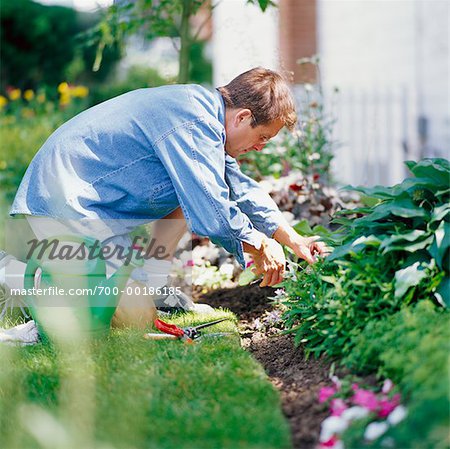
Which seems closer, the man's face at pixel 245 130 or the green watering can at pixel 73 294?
the green watering can at pixel 73 294

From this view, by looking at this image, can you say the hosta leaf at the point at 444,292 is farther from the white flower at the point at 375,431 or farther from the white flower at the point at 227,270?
the white flower at the point at 227,270

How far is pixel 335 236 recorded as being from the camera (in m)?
3.54

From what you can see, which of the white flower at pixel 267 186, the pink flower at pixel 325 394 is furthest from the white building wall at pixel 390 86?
the pink flower at pixel 325 394

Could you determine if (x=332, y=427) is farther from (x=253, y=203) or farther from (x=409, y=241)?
(x=253, y=203)

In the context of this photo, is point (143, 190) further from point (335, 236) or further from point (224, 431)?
point (224, 431)

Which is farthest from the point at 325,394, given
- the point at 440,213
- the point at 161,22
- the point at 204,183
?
the point at 161,22

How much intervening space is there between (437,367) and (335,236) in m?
1.31

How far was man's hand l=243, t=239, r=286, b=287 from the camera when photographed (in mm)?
3492

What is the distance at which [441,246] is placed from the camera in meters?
2.88

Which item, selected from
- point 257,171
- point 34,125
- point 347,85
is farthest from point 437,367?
point 347,85

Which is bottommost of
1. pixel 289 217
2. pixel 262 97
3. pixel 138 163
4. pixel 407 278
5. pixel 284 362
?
pixel 284 362

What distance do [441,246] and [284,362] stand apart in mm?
808

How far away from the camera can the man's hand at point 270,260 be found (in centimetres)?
349

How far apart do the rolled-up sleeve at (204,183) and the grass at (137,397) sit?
1.54 feet
